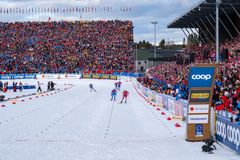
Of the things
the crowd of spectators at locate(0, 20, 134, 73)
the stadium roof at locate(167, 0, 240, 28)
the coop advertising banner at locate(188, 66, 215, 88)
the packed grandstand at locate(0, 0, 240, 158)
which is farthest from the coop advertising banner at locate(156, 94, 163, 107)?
the crowd of spectators at locate(0, 20, 134, 73)

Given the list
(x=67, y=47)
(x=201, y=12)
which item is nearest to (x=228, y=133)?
(x=201, y=12)

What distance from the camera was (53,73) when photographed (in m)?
72.3

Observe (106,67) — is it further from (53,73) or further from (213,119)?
(213,119)

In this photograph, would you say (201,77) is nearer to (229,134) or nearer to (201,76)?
(201,76)

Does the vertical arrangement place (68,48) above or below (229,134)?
above

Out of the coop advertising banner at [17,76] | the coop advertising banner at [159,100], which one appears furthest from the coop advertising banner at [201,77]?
the coop advertising banner at [17,76]

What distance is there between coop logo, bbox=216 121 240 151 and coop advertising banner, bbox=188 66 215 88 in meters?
1.45

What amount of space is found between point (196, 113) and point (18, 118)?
10.7 m

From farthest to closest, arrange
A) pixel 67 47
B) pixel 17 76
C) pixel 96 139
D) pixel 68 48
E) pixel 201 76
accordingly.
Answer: pixel 67 47 → pixel 68 48 → pixel 17 76 → pixel 96 139 → pixel 201 76

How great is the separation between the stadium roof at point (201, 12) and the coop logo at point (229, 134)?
17.9m

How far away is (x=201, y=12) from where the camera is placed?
42.9m

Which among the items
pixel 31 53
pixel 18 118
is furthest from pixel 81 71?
pixel 18 118

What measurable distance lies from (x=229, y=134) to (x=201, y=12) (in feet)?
107

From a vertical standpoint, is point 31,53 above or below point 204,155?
above
